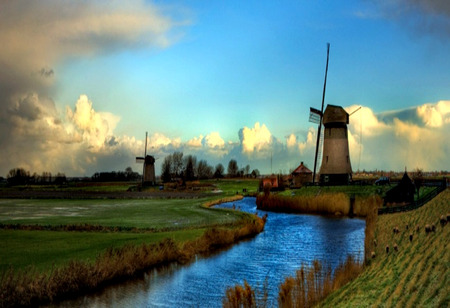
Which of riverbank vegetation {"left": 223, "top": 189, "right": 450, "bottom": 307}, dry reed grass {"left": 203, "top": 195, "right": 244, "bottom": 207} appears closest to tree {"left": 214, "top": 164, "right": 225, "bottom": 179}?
dry reed grass {"left": 203, "top": 195, "right": 244, "bottom": 207}

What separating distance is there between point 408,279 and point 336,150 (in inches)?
1920

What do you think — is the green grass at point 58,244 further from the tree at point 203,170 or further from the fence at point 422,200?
the tree at point 203,170

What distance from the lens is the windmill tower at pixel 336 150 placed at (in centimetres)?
5931

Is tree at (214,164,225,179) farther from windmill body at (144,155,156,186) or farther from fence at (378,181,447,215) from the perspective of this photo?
fence at (378,181,447,215)

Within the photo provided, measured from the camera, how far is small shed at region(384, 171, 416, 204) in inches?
1619

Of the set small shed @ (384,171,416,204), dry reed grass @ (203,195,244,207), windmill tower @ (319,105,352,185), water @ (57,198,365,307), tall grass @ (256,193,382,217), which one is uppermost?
windmill tower @ (319,105,352,185)

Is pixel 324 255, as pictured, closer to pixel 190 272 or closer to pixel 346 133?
pixel 190 272

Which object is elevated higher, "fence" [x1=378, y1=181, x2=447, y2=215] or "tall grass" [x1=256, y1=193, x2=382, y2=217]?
"fence" [x1=378, y1=181, x2=447, y2=215]

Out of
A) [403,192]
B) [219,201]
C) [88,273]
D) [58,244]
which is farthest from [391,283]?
[219,201]

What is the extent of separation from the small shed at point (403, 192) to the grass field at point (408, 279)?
83.3ft

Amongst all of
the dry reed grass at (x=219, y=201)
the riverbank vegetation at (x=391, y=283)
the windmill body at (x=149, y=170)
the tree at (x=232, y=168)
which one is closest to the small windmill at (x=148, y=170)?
the windmill body at (x=149, y=170)

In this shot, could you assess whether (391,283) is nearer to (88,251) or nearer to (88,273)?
(88,273)

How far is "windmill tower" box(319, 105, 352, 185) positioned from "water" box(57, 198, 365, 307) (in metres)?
25.9

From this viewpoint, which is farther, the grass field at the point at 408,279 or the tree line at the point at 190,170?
the tree line at the point at 190,170
